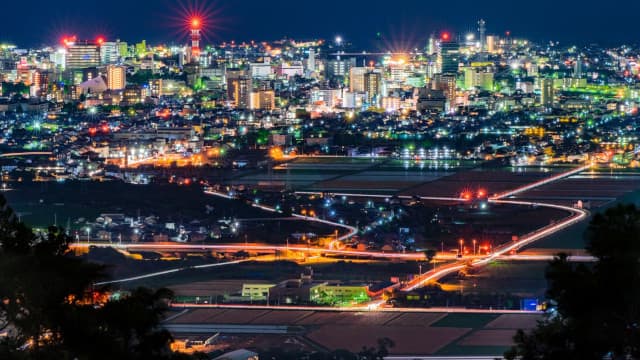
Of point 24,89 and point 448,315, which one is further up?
point 24,89

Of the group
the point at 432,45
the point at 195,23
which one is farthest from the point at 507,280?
the point at 432,45

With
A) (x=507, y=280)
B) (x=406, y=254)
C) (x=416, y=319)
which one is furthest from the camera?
(x=406, y=254)

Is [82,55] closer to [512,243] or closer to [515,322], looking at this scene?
[512,243]

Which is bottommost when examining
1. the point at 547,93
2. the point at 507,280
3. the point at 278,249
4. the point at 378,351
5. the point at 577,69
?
the point at 378,351

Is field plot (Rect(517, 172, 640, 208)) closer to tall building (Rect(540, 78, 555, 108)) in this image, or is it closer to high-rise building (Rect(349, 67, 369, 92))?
tall building (Rect(540, 78, 555, 108))

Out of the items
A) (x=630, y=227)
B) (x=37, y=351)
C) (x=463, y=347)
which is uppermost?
(x=630, y=227)

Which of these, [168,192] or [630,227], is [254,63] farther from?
[630,227]

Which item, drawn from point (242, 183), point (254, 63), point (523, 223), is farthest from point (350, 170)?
point (254, 63)

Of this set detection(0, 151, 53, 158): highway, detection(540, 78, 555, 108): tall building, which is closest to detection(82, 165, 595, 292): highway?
detection(0, 151, 53, 158): highway
